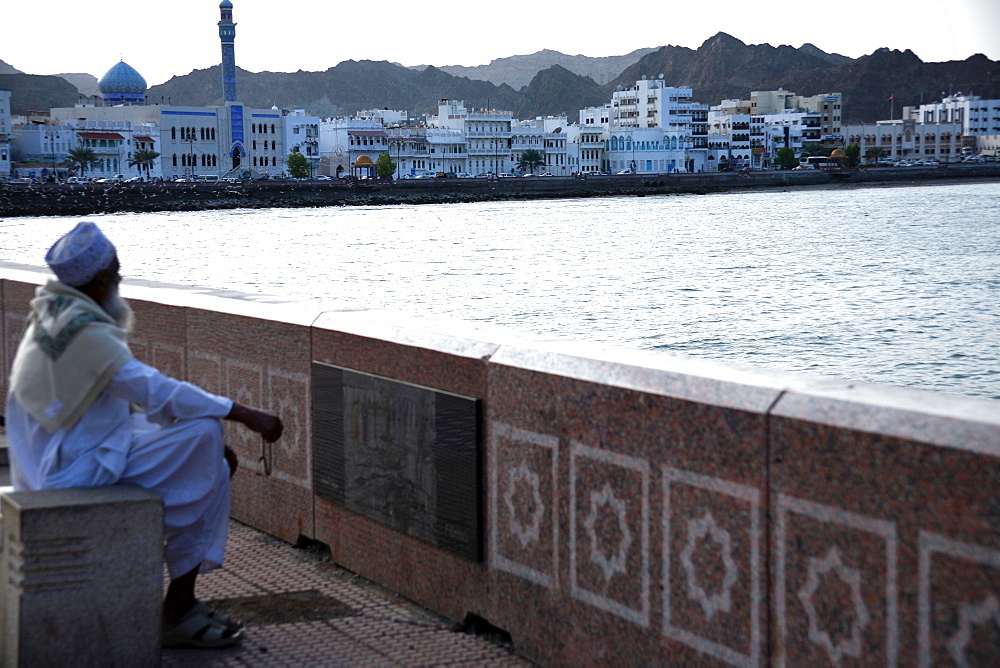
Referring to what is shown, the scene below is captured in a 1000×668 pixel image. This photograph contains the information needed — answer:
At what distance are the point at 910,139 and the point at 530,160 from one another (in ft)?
221

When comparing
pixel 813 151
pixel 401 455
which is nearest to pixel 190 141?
pixel 813 151

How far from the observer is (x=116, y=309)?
3576 millimetres

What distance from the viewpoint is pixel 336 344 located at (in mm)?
4617

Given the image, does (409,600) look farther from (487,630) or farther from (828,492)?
(828,492)

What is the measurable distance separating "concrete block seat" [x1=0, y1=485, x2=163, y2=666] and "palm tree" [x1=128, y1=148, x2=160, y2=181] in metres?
101

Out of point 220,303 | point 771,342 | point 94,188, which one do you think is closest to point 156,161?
point 94,188

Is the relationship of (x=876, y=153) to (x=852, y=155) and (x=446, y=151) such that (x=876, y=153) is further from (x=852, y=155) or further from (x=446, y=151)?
(x=446, y=151)

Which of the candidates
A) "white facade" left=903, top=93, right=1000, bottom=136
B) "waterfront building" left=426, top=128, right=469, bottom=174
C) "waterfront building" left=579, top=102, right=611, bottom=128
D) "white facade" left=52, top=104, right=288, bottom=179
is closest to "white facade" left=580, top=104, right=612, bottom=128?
"waterfront building" left=579, top=102, right=611, bottom=128

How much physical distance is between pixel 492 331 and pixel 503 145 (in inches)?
4795

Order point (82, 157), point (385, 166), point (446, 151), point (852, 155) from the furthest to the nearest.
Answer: point (852, 155) < point (446, 151) < point (385, 166) < point (82, 157)

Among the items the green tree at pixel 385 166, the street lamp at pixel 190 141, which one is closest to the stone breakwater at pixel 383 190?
the green tree at pixel 385 166

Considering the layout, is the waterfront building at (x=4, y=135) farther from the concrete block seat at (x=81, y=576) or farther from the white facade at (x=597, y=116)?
the concrete block seat at (x=81, y=576)

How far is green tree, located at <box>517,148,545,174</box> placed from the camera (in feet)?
411

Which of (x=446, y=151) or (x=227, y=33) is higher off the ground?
(x=227, y=33)
